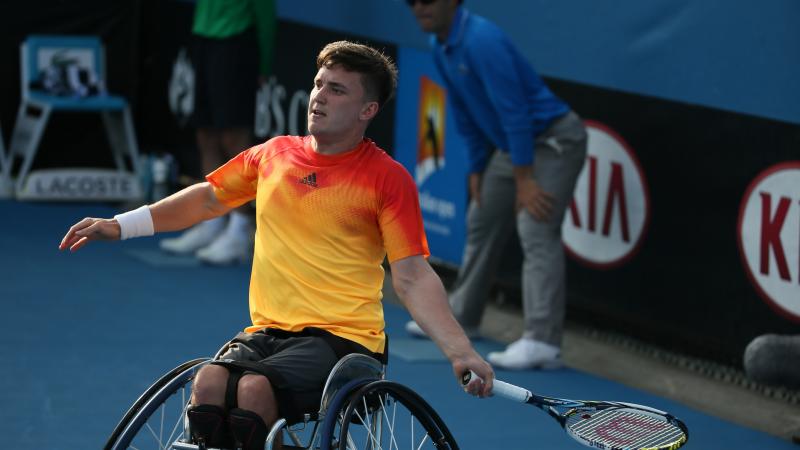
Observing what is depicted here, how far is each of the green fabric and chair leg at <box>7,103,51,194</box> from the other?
2.50 metres

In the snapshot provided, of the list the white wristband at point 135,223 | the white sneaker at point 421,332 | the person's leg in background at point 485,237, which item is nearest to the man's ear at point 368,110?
the white wristband at point 135,223

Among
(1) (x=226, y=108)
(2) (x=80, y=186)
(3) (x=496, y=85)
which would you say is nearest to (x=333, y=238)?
(3) (x=496, y=85)

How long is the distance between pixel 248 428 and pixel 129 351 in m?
3.21

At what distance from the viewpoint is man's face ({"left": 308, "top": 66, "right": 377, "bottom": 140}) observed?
3.81 m

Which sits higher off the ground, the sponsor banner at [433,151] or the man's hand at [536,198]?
the man's hand at [536,198]

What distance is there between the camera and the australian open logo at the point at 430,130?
812 cm

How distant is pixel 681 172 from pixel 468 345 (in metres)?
2.98

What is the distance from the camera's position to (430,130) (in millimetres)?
8242

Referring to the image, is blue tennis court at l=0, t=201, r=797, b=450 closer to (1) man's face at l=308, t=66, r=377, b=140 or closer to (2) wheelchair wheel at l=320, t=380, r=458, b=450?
(2) wheelchair wheel at l=320, t=380, r=458, b=450

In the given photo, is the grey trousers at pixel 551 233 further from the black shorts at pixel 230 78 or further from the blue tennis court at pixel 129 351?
the black shorts at pixel 230 78

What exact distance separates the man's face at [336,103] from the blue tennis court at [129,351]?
5.96 ft

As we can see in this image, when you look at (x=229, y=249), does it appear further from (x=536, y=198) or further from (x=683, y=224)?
(x=683, y=224)

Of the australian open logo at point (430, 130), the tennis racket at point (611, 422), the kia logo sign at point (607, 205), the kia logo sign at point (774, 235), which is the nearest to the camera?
the tennis racket at point (611, 422)

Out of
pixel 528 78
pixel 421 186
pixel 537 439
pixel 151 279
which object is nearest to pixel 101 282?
pixel 151 279
